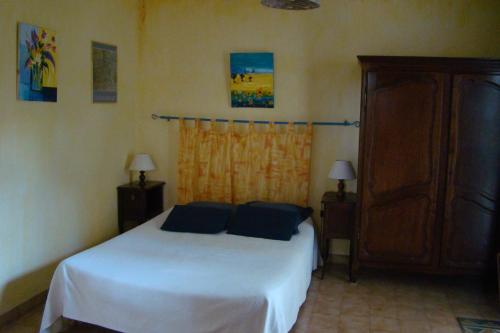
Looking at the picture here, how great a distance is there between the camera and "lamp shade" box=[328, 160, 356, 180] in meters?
3.98

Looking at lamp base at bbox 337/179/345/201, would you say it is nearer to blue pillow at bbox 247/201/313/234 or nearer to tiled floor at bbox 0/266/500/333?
blue pillow at bbox 247/201/313/234

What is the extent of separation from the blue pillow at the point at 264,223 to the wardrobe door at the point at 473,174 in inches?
48.2

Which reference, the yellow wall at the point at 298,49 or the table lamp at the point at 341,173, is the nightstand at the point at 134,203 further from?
the table lamp at the point at 341,173

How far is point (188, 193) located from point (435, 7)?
2.74m

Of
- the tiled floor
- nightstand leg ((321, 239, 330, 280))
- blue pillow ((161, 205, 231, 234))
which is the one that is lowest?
the tiled floor

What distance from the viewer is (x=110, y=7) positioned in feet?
13.6

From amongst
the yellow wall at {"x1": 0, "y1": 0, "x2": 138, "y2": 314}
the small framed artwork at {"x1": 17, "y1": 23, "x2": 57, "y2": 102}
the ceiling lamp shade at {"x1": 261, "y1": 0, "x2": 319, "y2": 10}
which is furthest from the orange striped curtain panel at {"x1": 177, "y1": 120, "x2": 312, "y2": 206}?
the ceiling lamp shade at {"x1": 261, "y1": 0, "x2": 319, "y2": 10}

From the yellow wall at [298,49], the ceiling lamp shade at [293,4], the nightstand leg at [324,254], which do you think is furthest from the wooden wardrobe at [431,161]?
the ceiling lamp shade at [293,4]

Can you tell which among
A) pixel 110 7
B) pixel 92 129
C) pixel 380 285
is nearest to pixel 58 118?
pixel 92 129

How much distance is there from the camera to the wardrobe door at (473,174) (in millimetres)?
3506

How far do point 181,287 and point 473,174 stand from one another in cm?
234

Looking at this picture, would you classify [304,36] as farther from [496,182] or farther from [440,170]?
[496,182]

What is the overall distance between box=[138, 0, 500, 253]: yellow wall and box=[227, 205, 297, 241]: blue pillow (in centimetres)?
71

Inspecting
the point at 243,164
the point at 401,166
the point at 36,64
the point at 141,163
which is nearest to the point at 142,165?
the point at 141,163
